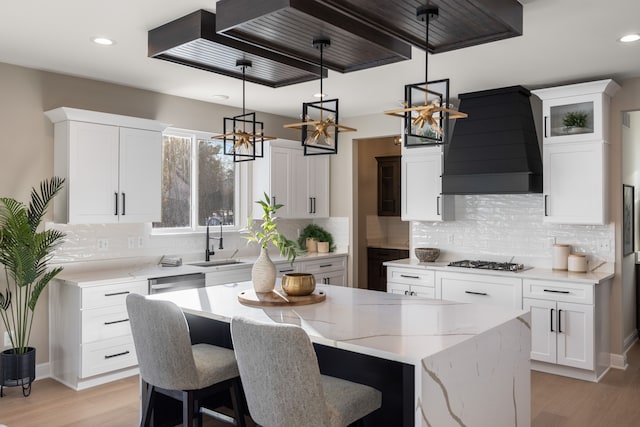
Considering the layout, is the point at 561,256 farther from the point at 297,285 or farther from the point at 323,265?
the point at 297,285

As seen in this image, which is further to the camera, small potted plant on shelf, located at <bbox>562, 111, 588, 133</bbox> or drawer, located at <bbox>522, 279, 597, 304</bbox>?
small potted plant on shelf, located at <bbox>562, 111, 588, 133</bbox>

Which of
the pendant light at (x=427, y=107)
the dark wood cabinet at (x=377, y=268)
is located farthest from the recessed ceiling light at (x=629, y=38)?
the dark wood cabinet at (x=377, y=268)

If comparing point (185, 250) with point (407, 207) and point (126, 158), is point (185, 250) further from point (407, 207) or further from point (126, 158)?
point (407, 207)

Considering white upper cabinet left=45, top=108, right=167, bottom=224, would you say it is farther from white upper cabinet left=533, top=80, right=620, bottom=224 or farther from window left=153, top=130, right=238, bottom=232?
white upper cabinet left=533, top=80, right=620, bottom=224

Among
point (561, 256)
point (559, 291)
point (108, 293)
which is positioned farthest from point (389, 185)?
point (108, 293)

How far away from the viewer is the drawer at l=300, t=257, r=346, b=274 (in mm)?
6073

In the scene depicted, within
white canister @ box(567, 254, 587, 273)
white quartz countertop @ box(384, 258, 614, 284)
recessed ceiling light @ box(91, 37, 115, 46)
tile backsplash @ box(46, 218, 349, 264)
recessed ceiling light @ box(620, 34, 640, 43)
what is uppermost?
recessed ceiling light @ box(91, 37, 115, 46)

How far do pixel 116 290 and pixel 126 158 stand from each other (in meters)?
1.22

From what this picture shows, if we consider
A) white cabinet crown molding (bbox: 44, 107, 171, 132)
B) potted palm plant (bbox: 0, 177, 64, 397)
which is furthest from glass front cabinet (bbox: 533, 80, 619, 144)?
potted palm plant (bbox: 0, 177, 64, 397)

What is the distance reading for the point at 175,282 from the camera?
4684 millimetres

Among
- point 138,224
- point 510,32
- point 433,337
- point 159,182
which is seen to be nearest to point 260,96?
point 159,182

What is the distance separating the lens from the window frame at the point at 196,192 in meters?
5.48

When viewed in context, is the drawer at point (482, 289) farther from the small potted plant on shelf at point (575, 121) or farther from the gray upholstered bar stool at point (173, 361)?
the gray upholstered bar stool at point (173, 361)

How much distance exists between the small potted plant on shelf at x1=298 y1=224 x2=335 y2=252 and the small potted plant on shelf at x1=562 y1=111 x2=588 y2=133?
125 inches
